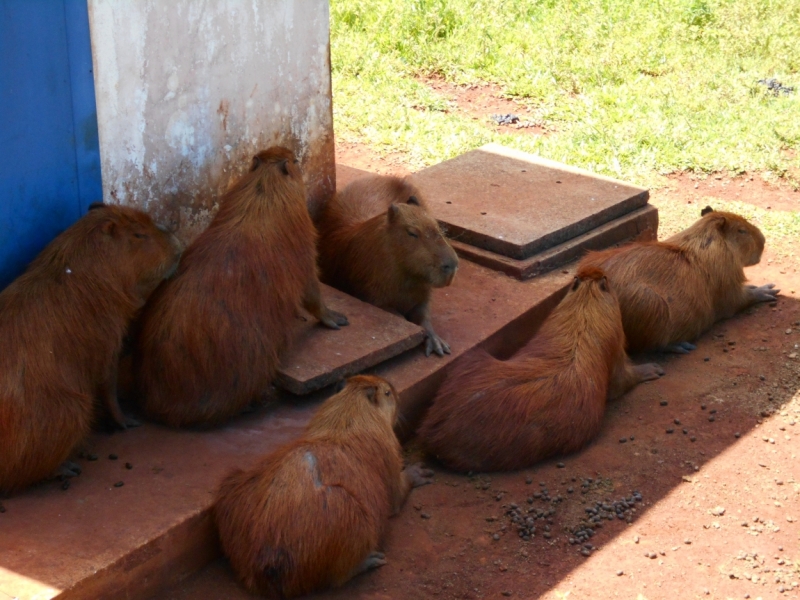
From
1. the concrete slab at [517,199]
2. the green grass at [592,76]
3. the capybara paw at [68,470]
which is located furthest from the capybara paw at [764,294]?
the capybara paw at [68,470]

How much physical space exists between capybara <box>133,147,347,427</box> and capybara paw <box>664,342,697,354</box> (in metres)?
2.32

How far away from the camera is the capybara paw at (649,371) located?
18.4 ft

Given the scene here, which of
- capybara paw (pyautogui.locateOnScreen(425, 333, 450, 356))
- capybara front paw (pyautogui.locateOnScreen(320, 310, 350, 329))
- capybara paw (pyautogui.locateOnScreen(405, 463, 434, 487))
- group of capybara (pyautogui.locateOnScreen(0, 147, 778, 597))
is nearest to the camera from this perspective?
group of capybara (pyautogui.locateOnScreen(0, 147, 778, 597))

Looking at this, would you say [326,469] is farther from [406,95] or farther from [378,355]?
[406,95]

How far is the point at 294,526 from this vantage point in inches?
149

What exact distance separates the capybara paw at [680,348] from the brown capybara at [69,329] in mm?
2982

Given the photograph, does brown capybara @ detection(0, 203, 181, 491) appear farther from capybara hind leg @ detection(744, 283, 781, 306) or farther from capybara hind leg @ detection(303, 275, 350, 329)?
capybara hind leg @ detection(744, 283, 781, 306)

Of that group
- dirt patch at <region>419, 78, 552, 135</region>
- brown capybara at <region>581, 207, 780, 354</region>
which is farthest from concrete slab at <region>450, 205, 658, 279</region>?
dirt patch at <region>419, 78, 552, 135</region>

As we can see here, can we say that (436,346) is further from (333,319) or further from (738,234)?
(738,234)

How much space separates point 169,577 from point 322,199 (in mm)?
2879

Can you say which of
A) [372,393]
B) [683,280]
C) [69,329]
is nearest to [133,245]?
[69,329]

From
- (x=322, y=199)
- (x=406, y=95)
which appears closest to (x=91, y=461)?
(x=322, y=199)

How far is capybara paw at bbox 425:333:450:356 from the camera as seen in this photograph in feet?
17.1

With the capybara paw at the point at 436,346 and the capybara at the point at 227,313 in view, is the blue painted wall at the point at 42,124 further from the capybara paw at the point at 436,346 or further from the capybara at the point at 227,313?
the capybara paw at the point at 436,346
